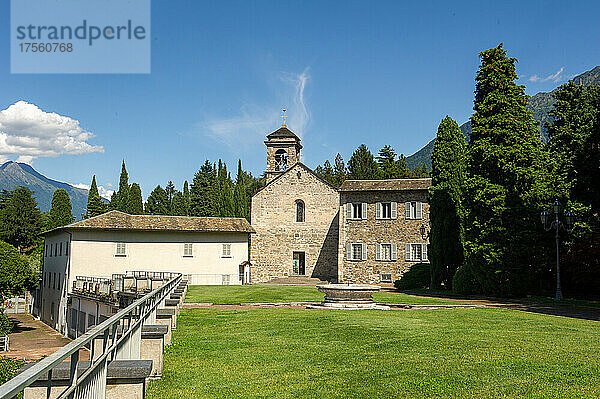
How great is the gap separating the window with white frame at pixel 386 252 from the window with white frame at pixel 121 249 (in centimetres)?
2062

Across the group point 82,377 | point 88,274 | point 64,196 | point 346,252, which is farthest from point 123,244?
point 64,196

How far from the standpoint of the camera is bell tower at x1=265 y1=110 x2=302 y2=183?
47969mm

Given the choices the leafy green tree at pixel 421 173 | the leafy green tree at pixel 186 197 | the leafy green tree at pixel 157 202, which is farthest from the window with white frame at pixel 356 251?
the leafy green tree at pixel 157 202

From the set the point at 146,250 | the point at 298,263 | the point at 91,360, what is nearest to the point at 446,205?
the point at 298,263

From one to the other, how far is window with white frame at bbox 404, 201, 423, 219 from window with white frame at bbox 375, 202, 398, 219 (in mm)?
888

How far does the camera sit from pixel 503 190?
84.0ft

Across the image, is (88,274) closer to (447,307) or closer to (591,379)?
(447,307)

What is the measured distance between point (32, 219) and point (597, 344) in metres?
75.6

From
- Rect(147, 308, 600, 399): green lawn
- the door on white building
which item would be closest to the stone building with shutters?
the door on white building

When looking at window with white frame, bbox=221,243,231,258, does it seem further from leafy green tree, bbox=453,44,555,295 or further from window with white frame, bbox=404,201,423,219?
leafy green tree, bbox=453,44,555,295

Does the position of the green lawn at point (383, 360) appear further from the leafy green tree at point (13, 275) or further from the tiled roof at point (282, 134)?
the tiled roof at point (282, 134)

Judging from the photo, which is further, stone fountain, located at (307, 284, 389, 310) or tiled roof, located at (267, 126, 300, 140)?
tiled roof, located at (267, 126, 300, 140)

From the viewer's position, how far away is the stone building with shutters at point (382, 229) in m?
40.8

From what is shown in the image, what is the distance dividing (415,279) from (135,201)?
59.2 metres
